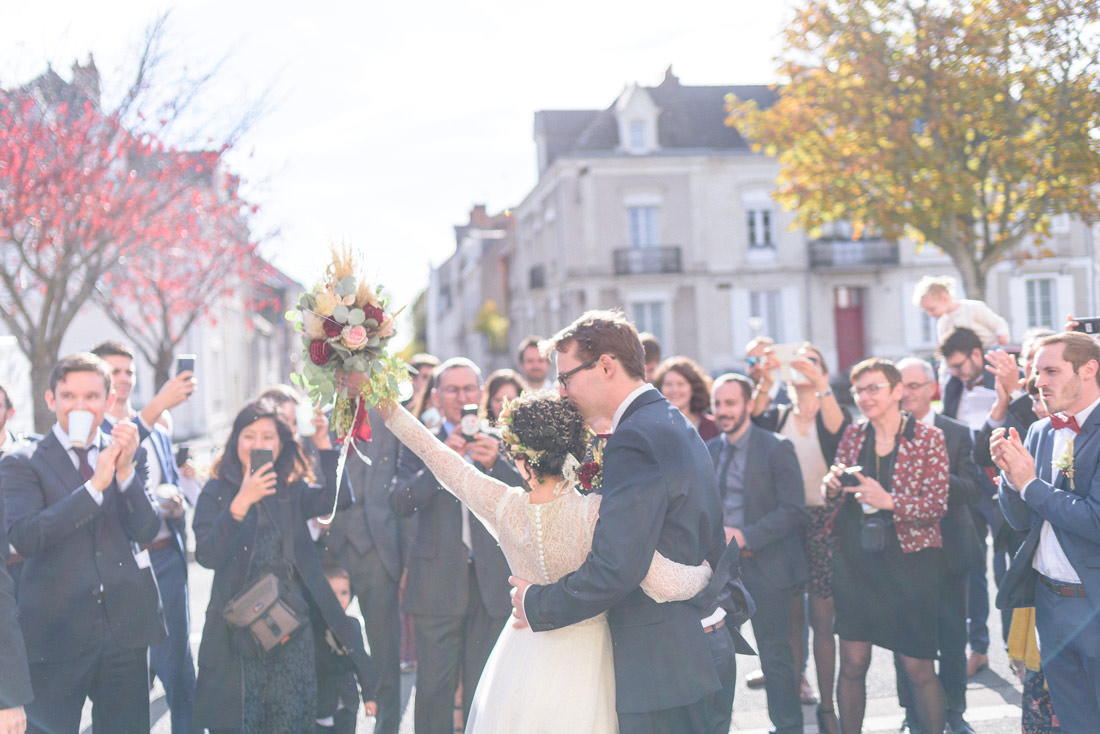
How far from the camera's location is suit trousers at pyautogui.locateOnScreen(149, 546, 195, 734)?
5.18 m

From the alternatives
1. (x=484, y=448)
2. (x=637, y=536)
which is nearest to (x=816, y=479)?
(x=484, y=448)

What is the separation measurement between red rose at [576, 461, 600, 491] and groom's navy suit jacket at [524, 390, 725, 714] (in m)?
0.14

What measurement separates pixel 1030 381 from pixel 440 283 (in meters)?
81.4

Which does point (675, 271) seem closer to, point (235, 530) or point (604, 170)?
point (604, 170)

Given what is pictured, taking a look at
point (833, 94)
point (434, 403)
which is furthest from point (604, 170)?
point (434, 403)

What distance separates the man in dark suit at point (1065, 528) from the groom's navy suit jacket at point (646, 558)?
1624 millimetres

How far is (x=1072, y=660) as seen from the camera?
3996mm

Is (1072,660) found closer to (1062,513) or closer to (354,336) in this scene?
(1062,513)

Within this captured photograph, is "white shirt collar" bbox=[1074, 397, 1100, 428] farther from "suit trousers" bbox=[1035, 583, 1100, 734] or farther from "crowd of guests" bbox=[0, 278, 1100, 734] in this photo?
"suit trousers" bbox=[1035, 583, 1100, 734]

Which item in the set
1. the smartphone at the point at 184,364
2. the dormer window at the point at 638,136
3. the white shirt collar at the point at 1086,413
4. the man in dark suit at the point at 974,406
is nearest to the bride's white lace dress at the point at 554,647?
the white shirt collar at the point at 1086,413

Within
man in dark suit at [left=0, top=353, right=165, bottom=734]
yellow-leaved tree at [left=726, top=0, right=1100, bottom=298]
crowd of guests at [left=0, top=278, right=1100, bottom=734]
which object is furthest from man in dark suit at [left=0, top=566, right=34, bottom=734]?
yellow-leaved tree at [left=726, top=0, right=1100, bottom=298]

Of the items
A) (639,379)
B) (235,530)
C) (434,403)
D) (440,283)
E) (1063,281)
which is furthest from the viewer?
(440,283)

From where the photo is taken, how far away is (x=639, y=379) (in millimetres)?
3301

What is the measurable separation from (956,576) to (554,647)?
307 cm
